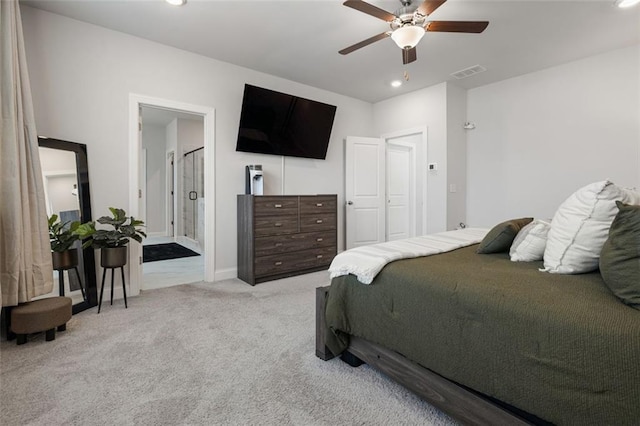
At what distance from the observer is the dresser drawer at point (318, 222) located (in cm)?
393

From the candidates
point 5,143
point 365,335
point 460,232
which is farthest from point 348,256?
point 5,143

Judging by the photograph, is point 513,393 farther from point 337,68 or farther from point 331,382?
point 337,68

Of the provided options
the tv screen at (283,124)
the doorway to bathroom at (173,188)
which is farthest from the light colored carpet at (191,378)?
the doorway to bathroom at (173,188)

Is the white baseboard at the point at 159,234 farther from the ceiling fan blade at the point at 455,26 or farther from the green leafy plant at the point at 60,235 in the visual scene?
the ceiling fan blade at the point at 455,26

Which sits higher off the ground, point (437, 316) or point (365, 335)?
point (437, 316)

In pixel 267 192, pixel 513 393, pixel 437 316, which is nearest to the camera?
pixel 513 393

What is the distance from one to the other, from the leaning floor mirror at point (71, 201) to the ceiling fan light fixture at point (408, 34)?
119 inches

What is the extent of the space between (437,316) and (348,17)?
2.64 m

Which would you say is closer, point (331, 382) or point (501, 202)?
point (331, 382)

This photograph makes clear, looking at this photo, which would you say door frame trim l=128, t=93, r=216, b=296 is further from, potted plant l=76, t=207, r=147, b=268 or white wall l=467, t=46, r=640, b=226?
white wall l=467, t=46, r=640, b=226

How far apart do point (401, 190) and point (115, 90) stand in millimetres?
5329

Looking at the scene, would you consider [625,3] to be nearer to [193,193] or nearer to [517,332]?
[517,332]

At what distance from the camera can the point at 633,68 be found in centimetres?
324

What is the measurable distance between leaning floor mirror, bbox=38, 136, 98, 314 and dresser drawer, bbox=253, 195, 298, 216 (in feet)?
5.38
